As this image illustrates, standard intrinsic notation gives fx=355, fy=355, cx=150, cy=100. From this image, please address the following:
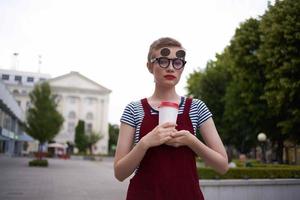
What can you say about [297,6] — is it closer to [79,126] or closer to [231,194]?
[231,194]

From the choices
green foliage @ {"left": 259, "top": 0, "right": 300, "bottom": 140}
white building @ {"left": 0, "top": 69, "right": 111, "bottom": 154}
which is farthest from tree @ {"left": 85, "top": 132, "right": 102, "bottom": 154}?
green foliage @ {"left": 259, "top": 0, "right": 300, "bottom": 140}

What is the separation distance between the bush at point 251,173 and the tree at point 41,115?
2311cm

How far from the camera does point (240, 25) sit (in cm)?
2459

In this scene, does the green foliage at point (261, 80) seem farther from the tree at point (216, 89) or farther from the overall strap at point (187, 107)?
the overall strap at point (187, 107)

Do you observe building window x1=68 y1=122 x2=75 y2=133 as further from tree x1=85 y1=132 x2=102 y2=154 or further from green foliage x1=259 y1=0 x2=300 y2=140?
green foliage x1=259 y1=0 x2=300 y2=140

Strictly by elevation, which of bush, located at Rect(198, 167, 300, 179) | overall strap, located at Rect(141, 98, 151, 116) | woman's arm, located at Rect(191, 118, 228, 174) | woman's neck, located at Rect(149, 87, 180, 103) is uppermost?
woman's neck, located at Rect(149, 87, 180, 103)

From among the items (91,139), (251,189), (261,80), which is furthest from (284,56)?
(91,139)

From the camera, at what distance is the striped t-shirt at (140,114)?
2191 millimetres

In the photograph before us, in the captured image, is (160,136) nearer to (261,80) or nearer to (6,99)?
(261,80)

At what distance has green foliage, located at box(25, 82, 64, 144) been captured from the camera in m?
31.5

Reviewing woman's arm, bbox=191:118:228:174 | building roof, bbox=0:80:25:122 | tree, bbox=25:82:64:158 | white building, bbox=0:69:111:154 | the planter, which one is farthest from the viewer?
white building, bbox=0:69:111:154

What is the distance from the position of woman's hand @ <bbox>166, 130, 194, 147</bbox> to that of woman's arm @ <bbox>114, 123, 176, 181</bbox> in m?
0.03

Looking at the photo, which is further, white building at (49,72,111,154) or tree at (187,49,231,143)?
white building at (49,72,111,154)

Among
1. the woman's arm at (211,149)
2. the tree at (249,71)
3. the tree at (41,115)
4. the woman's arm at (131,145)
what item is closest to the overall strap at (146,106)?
the woman's arm at (131,145)
